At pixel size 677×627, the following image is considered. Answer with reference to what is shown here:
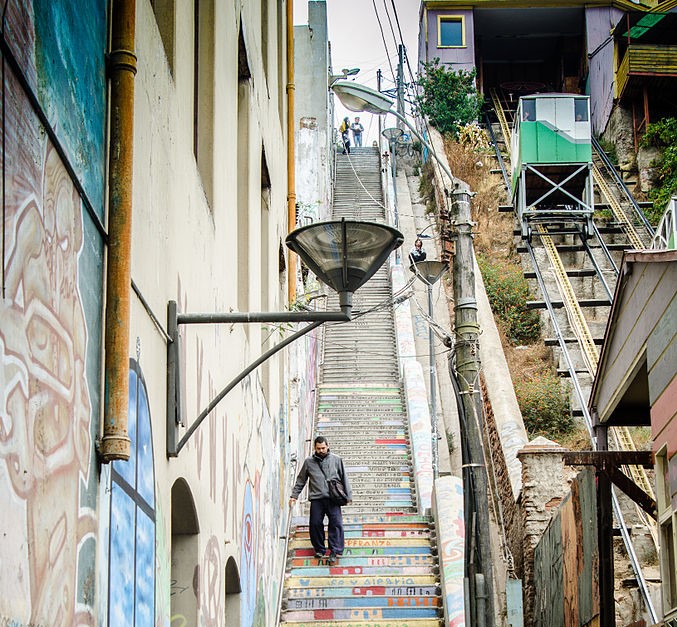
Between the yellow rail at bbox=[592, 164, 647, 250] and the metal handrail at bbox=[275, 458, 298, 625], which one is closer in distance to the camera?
the metal handrail at bbox=[275, 458, 298, 625]

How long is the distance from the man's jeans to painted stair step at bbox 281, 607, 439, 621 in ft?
4.01

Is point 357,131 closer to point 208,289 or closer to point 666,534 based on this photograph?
point 208,289

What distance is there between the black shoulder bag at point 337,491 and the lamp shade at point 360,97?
5.26m

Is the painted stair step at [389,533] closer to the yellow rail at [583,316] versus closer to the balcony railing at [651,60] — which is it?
the yellow rail at [583,316]

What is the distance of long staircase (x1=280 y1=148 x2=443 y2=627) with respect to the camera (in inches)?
560

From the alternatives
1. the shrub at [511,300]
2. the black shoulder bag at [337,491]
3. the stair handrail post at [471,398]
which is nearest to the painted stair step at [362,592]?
the black shoulder bag at [337,491]

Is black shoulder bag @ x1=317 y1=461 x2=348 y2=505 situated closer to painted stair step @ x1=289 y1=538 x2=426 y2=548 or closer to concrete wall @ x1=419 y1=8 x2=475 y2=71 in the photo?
painted stair step @ x1=289 y1=538 x2=426 y2=548

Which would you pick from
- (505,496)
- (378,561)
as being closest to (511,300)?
(505,496)

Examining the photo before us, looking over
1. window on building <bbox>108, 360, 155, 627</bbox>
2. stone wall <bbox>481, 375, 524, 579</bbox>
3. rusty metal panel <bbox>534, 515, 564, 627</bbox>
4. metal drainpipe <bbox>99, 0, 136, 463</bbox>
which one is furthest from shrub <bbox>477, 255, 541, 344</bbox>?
metal drainpipe <bbox>99, 0, 136, 463</bbox>

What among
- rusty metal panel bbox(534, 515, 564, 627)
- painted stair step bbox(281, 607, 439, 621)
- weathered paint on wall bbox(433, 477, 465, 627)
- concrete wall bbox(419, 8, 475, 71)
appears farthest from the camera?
concrete wall bbox(419, 8, 475, 71)

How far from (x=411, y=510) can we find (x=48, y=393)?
14004 millimetres

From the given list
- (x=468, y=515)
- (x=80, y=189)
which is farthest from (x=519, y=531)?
(x=80, y=189)

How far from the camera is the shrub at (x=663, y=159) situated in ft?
101

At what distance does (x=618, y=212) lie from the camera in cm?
3062
